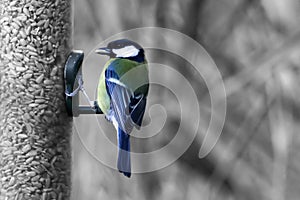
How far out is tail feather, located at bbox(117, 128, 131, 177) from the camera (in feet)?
12.1

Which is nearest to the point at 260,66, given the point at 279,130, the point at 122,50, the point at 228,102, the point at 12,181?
the point at 228,102

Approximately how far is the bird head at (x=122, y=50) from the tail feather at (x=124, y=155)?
30 cm

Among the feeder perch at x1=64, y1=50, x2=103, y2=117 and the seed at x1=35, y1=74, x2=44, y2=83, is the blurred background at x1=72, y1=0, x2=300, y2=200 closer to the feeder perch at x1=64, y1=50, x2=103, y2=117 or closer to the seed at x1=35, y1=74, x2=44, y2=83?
the feeder perch at x1=64, y1=50, x2=103, y2=117

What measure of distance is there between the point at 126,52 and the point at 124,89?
142mm

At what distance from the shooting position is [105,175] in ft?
20.3

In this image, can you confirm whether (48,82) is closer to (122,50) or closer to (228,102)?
(122,50)

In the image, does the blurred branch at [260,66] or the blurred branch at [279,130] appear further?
the blurred branch at [260,66]

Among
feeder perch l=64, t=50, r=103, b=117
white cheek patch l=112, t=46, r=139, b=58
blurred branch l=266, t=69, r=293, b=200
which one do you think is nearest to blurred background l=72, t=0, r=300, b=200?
blurred branch l=266, t=69, r=293, b=200

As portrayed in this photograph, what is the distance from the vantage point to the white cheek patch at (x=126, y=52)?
3863 millimetres

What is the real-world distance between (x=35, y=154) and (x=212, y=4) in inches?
111

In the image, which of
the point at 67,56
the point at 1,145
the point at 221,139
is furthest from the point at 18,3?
the point at 221,139

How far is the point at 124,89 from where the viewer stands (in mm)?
3822

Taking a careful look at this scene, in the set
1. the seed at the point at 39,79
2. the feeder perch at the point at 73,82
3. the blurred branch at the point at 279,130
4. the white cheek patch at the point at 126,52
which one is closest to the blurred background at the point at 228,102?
the blurred branch at the point at 279,130

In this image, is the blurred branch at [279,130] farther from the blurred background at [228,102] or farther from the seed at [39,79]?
the seed at [39,79]
